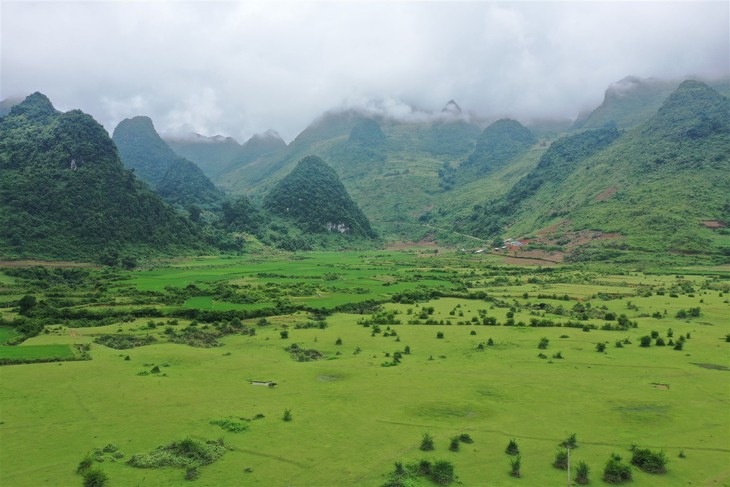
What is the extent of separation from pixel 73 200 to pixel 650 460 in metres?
118

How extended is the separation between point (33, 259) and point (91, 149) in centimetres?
4170

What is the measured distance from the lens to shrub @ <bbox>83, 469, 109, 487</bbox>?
18797 mm

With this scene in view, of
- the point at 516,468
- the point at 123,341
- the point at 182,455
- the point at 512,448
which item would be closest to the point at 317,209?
the point at 123,341

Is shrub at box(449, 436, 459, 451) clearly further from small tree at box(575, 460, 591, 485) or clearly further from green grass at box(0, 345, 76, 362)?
green grass at box(0, 345, 76, 362)

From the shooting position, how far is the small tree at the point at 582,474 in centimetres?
1970

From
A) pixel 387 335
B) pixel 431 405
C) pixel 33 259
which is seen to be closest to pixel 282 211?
pixel 33 259

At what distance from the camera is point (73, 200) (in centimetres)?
10969

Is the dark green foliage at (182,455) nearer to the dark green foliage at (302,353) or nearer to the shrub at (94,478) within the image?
the shrub at (94,478)

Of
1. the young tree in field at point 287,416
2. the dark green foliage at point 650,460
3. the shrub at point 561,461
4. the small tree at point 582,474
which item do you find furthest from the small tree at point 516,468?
the young tree in field at point 287,416

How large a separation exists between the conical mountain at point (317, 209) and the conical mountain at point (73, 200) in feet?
180

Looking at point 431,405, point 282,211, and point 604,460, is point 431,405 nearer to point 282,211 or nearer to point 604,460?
point 604,460

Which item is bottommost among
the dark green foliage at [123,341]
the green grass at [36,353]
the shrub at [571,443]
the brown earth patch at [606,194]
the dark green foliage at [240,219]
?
the dark green foliage at [123,341]

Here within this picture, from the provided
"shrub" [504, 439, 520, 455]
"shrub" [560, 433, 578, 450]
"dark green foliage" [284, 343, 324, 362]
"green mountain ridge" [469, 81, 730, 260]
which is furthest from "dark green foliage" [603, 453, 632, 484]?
"green mountain ridge" [469, 81, 730, 260]

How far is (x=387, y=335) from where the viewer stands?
151ft
